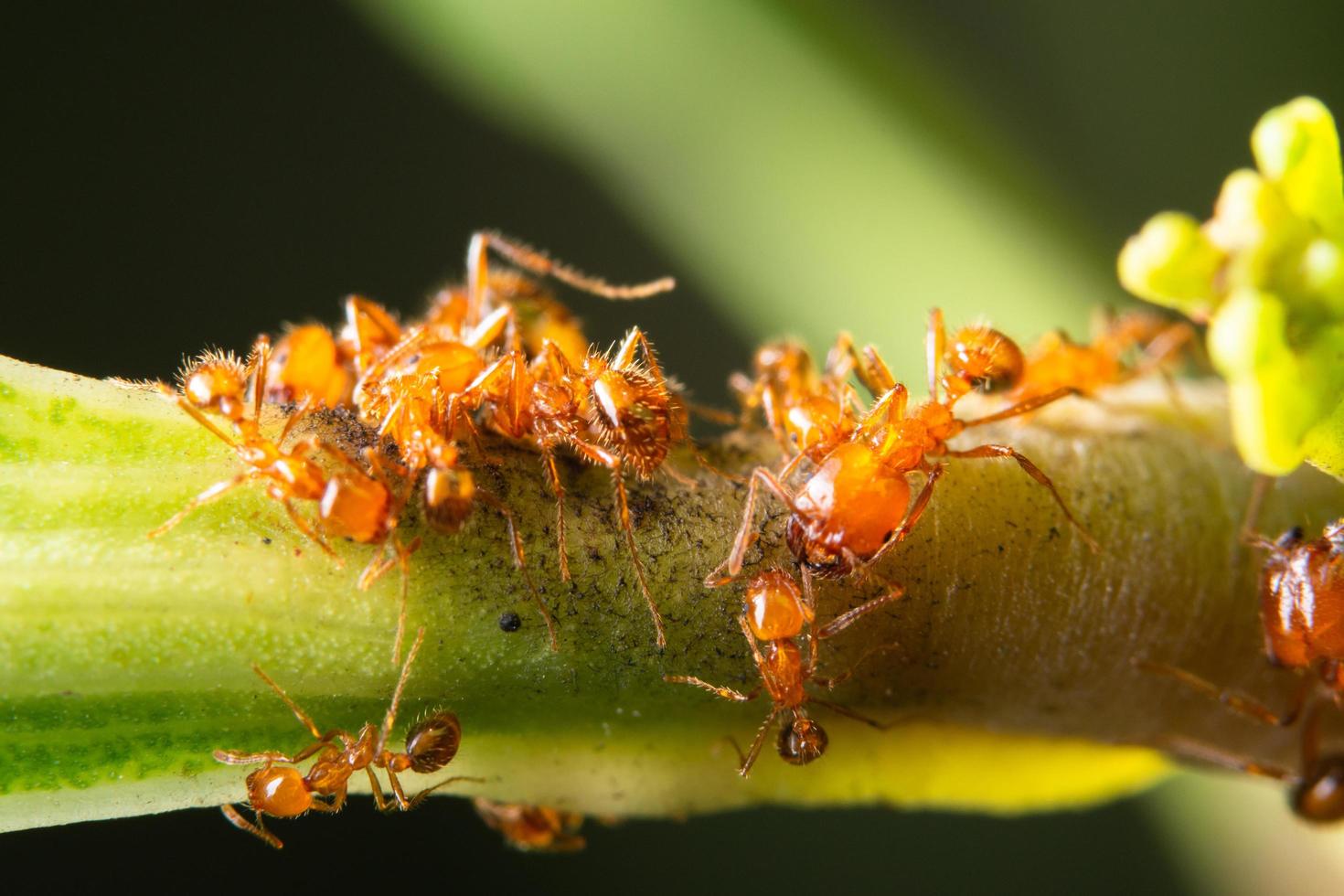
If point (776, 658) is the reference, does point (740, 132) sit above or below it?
above

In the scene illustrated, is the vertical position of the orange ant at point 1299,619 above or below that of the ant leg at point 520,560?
below

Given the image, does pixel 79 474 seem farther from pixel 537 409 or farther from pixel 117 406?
pixel 537 409

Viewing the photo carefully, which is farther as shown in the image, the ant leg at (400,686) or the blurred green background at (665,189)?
the blurred green background at (665,189)

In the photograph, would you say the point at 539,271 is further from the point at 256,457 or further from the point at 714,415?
the point at 256,457

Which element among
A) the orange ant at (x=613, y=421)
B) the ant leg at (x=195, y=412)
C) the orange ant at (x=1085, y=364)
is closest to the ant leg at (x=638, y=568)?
the orange ant at (x=613, y=421)

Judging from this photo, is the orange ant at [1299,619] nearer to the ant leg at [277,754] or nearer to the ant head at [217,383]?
the ant leg at [277,754]

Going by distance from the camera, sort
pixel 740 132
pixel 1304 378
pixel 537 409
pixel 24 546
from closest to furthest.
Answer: pixel 1304 378, pixel 24 546, pixel 537 409, pixel 740 132

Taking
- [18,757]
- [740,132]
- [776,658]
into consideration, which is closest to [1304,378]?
[776,658]

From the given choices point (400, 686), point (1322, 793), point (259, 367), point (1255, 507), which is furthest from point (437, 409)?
point (1322, 793)

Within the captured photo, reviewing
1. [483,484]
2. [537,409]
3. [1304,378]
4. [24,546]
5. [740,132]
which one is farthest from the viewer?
[740,132]
